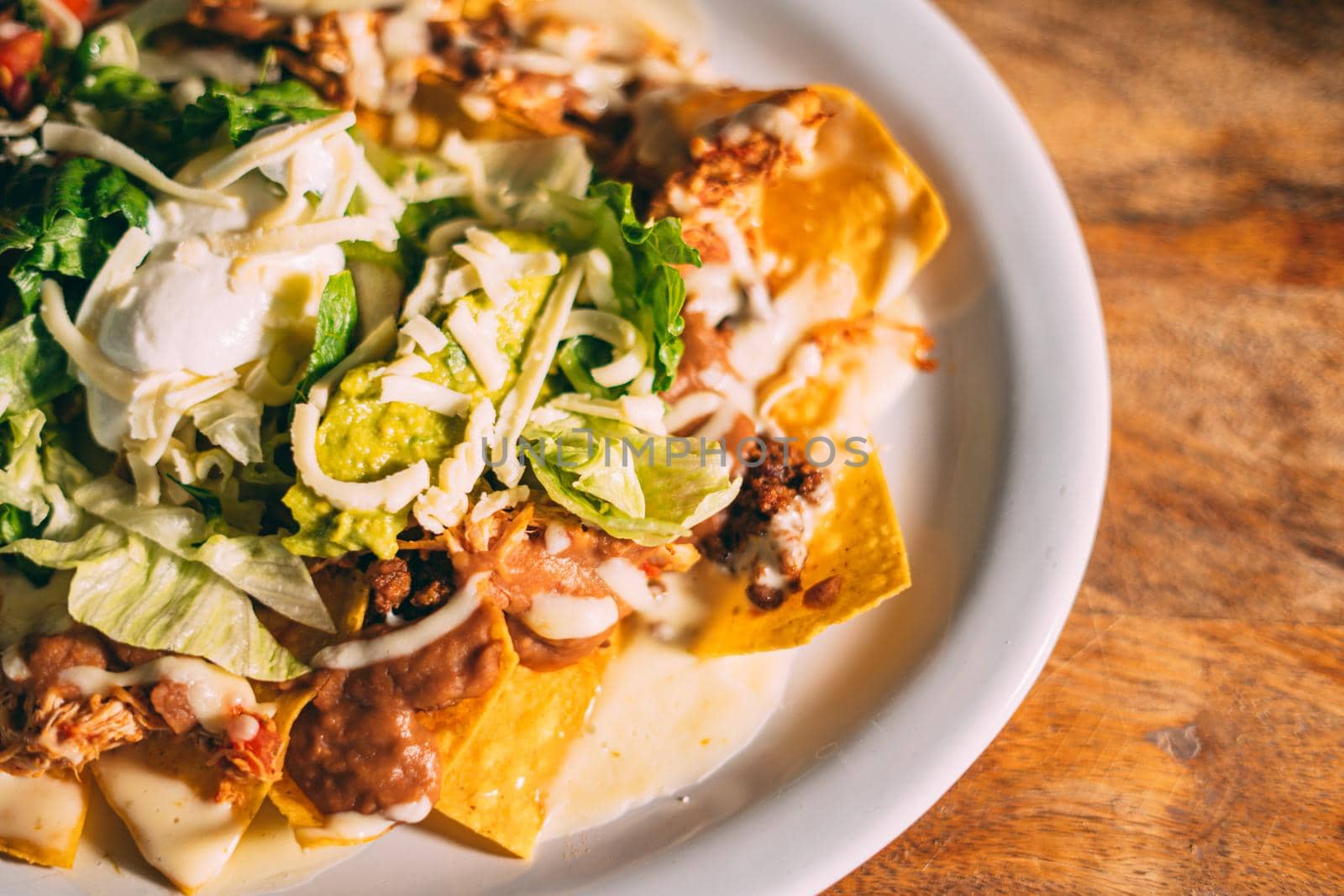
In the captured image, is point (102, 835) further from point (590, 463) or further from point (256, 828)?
point (590, 463)

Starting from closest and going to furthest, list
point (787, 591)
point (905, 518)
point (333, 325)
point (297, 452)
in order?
point (297, 452)
point (333, 325)
point (787, 591)
point (905, 518)

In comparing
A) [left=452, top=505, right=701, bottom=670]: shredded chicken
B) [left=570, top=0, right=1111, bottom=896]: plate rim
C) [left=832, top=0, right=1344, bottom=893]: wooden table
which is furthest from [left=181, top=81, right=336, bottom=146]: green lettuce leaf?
[left=832, top=0, right=1344, bottom=893]: wooden table

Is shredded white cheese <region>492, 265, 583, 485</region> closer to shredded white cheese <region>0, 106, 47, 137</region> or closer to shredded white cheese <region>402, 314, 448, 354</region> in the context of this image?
shredded white cheese <region>402, 314, 448, 354</region>

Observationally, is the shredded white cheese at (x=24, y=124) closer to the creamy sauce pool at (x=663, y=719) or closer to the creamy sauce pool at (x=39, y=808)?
the creamy sauce pool at (x=39, y=808)

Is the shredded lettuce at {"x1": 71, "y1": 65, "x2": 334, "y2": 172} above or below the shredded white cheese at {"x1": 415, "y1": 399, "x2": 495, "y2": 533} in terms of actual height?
above

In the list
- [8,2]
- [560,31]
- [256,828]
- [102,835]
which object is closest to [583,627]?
[256,828]

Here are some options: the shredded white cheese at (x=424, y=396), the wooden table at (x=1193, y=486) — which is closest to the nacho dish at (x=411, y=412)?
the shredded white cheese at (x=424, y=396)
